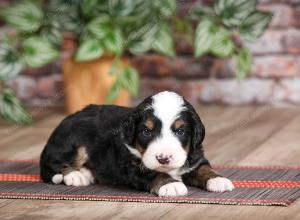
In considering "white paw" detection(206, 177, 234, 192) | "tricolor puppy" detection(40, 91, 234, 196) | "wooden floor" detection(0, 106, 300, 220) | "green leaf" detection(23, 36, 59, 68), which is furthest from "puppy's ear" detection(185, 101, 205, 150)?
"green leaf" detection(23, 36, 59, 68)

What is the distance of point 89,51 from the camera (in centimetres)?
420

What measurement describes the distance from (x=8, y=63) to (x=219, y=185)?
5.97 ft

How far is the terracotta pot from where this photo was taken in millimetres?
4520

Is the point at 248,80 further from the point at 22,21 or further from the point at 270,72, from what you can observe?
the point at 22,21

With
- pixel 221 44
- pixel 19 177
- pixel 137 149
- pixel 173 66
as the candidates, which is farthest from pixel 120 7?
pixel 137 149

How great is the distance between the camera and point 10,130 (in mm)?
4312

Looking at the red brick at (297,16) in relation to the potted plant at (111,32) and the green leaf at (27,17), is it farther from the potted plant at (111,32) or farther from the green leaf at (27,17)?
the green leaf at (27,17)

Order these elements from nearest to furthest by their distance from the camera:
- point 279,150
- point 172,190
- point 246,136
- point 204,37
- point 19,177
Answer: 1. point 172,190
2. point 19,177
3. point 279,150
4. point 246,136
5. point 204,37

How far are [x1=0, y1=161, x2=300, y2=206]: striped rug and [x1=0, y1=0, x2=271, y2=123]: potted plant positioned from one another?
1.06 metres

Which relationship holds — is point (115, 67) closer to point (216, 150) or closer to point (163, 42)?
point (163, 42)

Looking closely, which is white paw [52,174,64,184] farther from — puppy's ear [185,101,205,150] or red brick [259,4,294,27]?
red brick [259,4,294,27]

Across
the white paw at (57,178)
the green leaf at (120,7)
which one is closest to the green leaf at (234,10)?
the green leaf at (120,7)

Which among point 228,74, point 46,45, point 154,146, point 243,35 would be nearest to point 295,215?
point 154,146

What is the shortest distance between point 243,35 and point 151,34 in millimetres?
494
